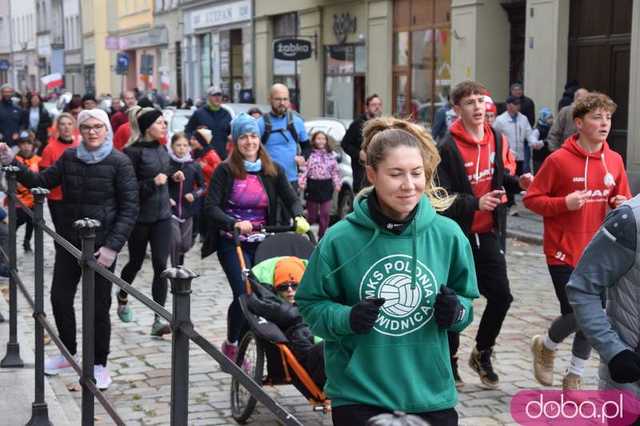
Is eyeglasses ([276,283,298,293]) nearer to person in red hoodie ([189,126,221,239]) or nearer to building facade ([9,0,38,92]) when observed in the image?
person in red hoodie ([189,126,221,239])

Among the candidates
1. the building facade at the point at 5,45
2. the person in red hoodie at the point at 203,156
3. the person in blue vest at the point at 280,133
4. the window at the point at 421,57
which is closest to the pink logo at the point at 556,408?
the person in blue vest at the point at 280,133

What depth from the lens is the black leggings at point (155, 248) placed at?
8812mm

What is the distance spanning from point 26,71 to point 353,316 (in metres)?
82.9

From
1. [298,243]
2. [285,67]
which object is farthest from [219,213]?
[285,67]

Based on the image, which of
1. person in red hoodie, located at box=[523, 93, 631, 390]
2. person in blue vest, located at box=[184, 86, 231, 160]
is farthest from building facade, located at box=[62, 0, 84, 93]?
person in red hoodie, located at box=[523, 93, 631, 390]

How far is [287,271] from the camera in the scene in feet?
20.5

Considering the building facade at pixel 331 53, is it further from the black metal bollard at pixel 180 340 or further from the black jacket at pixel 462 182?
the black metal bollard at pixel 180 340

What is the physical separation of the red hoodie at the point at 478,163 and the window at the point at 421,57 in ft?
56.6

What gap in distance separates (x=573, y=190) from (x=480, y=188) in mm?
601

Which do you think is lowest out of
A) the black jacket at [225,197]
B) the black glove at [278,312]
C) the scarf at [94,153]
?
the black glove at [278,312]

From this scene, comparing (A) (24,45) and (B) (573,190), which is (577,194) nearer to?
(B) (573,190)

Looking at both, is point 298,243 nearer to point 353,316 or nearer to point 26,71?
point 353,316

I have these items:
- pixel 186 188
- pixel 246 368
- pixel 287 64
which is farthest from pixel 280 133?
pixel 287 64

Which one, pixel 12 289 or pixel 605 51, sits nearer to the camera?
pixel 12 289
